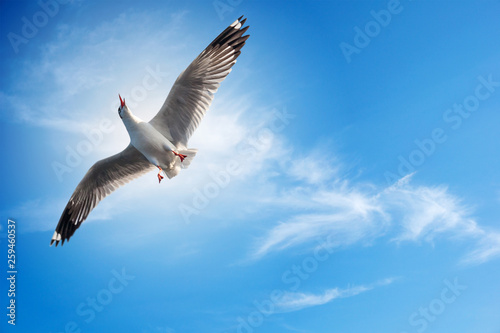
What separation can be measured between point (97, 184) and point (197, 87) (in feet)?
6.82

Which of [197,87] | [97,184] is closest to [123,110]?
[197,87]

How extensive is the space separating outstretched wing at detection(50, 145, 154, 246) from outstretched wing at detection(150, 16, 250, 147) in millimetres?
708

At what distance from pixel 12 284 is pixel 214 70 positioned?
13.3ft

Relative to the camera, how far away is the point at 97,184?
20.8 feet

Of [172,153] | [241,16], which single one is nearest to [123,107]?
[172,153]

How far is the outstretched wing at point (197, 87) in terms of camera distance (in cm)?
566

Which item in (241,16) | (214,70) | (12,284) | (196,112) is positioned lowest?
(12,284)

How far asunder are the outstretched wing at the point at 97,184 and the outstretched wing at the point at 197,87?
2.32 ft

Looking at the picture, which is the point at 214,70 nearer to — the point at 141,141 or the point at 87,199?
the point at 141,141

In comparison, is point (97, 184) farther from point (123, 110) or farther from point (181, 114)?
point (181, 114)

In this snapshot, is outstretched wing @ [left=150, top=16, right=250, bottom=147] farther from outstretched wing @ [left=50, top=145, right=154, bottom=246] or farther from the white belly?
outstretched wing @ [left=50, top=145, right=154, bottom=246]

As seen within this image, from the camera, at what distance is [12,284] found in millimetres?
6129

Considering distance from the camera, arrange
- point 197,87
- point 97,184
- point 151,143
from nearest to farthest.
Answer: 1. point 151,143
2. point 197,87
3. point 97,184

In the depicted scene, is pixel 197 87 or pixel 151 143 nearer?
pixel 151 143
